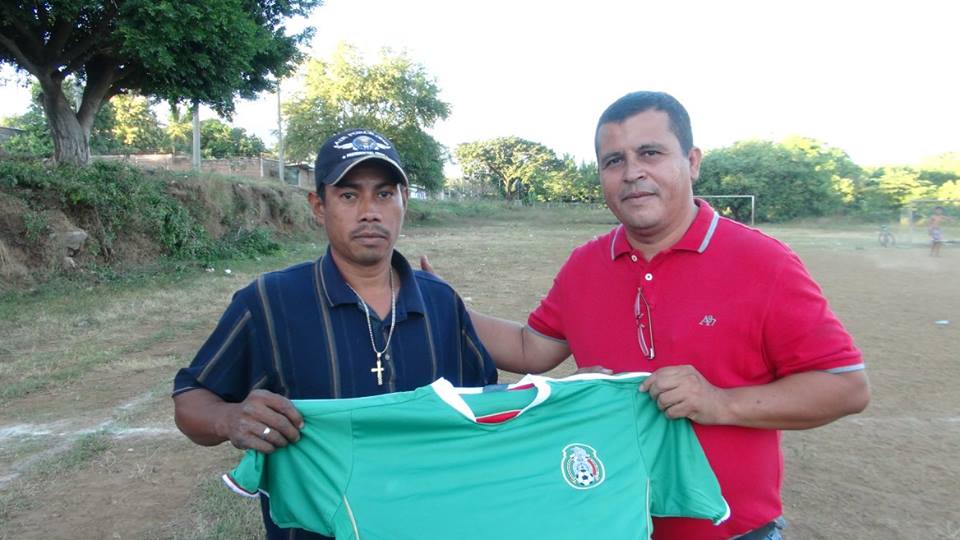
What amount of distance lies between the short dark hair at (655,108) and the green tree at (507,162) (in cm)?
6787

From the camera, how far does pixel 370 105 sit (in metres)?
44.3

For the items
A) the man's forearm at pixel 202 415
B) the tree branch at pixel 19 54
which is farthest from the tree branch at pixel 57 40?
the man's forearm at pixel 202 415

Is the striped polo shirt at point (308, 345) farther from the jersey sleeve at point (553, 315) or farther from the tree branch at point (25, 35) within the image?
the tree branch at point (25, 35)

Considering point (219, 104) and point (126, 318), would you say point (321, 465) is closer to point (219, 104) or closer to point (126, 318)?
point (126, 318)

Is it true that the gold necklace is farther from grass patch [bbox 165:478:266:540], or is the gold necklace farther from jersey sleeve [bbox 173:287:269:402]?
grass patch [bbox 165:478:266:540]

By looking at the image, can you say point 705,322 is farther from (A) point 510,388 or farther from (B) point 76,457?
(B) point 76,457

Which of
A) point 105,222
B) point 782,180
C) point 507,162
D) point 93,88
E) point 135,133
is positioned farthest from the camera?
point 507,162

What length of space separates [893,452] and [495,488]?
449 centimetres

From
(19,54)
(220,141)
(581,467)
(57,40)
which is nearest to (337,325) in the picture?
(581,467)

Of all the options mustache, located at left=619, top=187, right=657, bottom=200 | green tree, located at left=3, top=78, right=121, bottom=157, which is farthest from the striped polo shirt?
green tree, located at left=3, top=78, right=121, bottom=157

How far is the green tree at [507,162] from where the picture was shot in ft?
234

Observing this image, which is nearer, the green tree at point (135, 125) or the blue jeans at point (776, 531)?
the blue jeans at point (776, 531)

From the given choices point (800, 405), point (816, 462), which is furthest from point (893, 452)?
point (800, 405)

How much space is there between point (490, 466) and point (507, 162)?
73.2m
